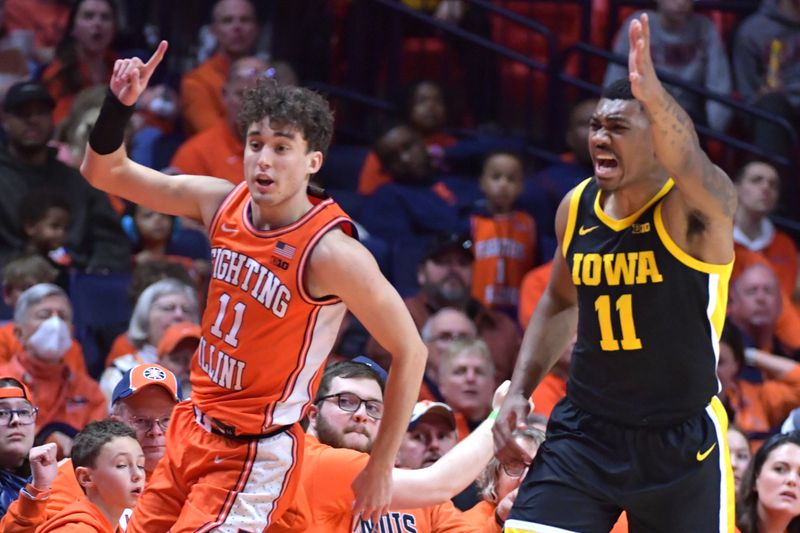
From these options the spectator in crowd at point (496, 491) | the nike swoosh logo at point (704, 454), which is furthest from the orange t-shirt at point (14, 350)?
the nike swoosh logo at point (704, 454)

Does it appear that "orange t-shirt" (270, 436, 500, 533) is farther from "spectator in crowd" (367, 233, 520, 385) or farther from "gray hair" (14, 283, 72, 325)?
"spectator in crowd" (367, 233, 520, 385)

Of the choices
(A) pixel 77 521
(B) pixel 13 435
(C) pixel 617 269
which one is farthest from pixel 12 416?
(C) pixel 617 269

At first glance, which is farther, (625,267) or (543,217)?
(543,217)

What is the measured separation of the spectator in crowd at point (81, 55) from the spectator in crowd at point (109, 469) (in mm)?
4723

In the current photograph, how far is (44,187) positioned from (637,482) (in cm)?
486

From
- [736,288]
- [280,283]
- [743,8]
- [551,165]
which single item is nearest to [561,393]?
[736,288]

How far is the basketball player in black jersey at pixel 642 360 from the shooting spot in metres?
4.64

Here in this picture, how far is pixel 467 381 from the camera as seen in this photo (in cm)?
763

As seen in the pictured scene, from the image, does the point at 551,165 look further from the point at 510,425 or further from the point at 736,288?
the point at 510,425

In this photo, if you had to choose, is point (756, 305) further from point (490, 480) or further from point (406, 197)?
point (490, 480)

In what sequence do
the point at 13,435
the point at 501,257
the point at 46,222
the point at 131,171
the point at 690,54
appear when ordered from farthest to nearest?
the point at 690,54
the point at 501,257
the point at 46,222
the point at 13,435
the point at 131,171

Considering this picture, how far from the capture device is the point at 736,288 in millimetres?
9047

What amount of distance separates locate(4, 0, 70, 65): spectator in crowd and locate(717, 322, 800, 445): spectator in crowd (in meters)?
5.19

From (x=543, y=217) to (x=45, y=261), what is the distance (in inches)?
132
